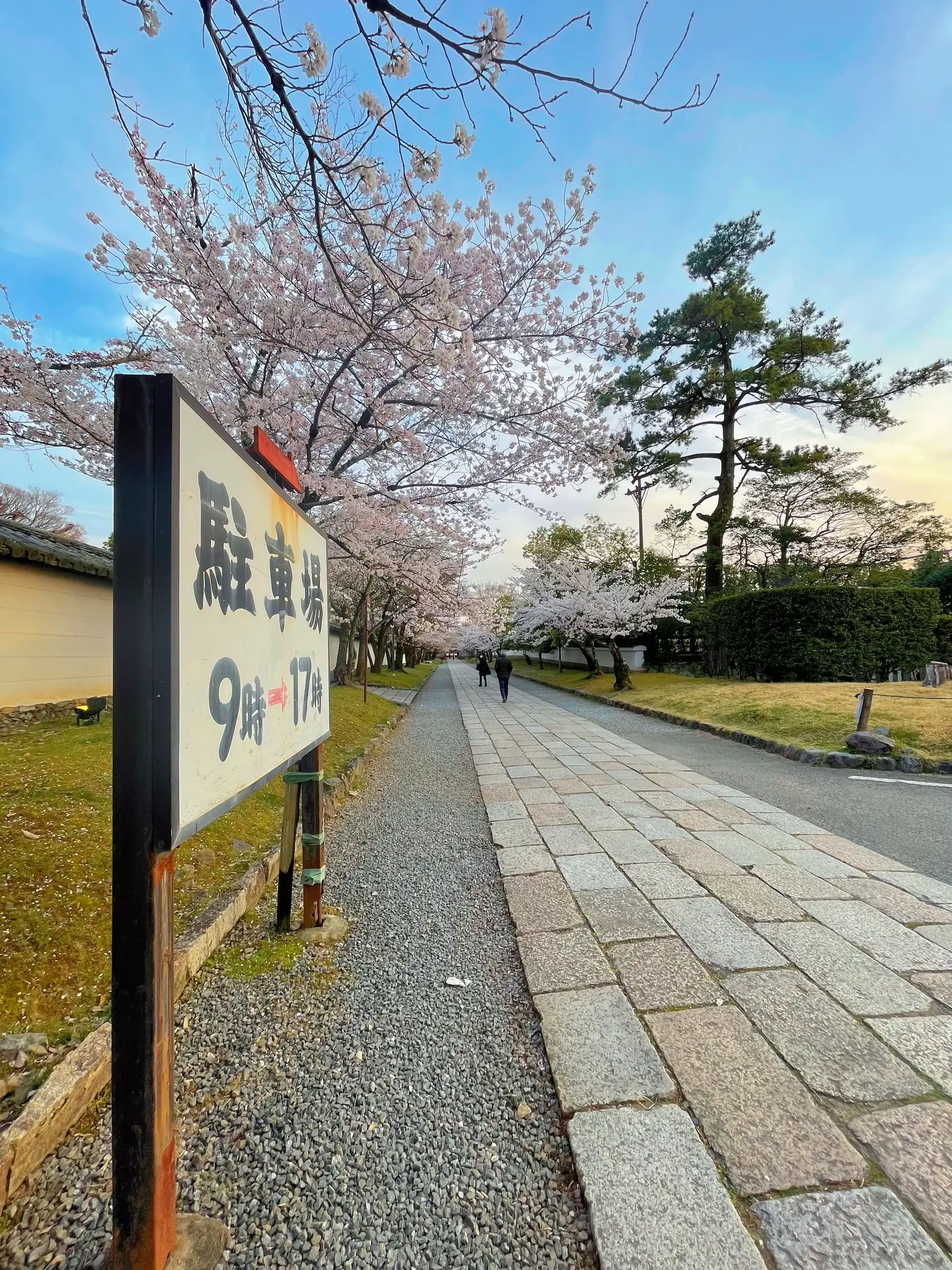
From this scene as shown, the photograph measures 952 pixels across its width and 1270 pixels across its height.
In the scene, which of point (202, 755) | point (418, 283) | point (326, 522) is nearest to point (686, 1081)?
point (202, 755)

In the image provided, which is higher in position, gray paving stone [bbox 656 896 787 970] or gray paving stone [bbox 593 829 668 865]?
gray paving stone [bbox 656 896 787 970]

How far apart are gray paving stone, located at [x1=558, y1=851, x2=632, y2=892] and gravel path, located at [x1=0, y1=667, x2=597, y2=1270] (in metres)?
0.63

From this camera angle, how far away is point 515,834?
4082 mm

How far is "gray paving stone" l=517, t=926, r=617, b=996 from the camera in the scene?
7.22 feet

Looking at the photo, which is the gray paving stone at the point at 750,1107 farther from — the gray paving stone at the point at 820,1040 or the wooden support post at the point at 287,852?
the wooden support post at the point at 287,852

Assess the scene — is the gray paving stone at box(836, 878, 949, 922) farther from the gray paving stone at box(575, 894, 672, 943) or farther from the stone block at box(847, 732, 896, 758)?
the stone block at box(847, 732, 896, 758)

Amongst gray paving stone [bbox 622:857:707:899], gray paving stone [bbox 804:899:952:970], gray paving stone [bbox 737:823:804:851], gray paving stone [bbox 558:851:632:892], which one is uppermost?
gray paving stone [bbox 804:899:952:970]

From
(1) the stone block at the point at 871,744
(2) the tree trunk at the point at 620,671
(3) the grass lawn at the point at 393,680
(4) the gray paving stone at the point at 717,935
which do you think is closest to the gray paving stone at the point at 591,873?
(4) the gray paving stone at the point at 717,935

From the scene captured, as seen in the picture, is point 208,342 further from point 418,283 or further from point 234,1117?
point 234,1117

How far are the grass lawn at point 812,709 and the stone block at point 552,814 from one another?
13.2ft

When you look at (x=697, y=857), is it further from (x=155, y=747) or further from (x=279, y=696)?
(x=155, y=747)

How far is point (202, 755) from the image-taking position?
117 cm

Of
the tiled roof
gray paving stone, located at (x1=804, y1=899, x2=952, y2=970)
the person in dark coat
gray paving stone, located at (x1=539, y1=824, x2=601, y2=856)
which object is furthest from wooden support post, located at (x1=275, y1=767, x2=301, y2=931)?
the person in dark coat

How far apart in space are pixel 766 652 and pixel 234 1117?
14.2 metres
